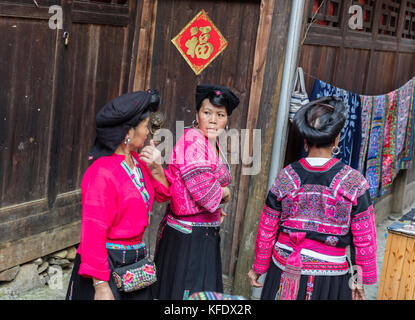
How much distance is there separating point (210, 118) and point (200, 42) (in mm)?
1747

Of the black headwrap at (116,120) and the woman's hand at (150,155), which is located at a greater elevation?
the black headwrap at (116,120)

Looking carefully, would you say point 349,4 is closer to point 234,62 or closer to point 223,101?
point 234,62

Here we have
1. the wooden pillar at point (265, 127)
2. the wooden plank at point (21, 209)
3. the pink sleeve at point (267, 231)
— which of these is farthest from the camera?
the wooden pillar at point (265, 127)

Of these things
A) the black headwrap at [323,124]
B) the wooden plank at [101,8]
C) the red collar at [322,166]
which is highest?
the wooden plank at [101,8]

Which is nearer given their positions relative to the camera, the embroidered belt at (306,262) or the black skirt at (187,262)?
the embroidered belt at (306,262)

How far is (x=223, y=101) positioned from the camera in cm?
375

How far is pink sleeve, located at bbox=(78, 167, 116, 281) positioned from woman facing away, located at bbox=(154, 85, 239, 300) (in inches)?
32.3

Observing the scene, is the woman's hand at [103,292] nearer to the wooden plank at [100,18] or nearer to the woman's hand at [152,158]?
the woman's hand at [152,158]

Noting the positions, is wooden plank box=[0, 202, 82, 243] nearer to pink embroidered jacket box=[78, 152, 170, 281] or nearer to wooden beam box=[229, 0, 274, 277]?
wooden beam box=[229, 0, 274, 277]

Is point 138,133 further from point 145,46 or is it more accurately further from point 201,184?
point 145,46

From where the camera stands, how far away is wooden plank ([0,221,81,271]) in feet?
15.2

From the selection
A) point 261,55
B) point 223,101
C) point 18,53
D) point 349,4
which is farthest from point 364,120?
point 18,53

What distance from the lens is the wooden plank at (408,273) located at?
461cm

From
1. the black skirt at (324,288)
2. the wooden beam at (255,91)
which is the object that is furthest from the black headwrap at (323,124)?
the wooden beam at (255,91)
